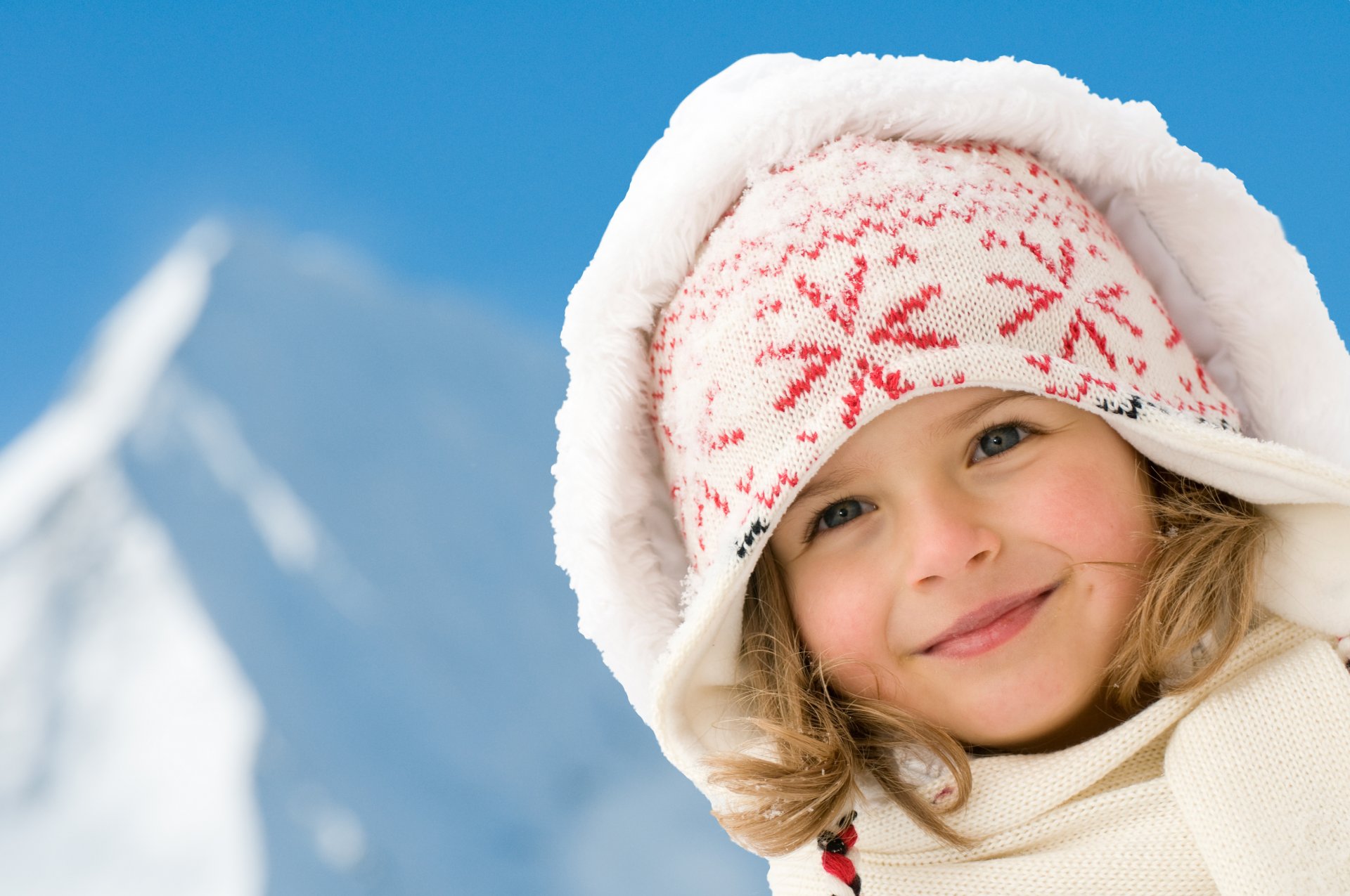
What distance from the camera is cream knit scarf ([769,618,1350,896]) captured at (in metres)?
0.70

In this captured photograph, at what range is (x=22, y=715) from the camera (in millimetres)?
1290

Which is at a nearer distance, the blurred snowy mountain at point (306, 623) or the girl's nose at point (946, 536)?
the girl's nose at point (946, 536)

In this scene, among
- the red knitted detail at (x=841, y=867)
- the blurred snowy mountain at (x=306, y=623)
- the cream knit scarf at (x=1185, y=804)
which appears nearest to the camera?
the cream knit scarf at (x=1185, y=804)

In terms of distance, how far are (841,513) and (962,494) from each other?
0.09 meters

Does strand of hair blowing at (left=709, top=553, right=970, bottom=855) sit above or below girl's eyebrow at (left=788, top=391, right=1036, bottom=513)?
below

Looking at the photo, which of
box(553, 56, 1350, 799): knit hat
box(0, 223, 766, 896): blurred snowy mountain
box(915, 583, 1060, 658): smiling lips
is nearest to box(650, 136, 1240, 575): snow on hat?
box(553, 56, 1350, 799): knit hat

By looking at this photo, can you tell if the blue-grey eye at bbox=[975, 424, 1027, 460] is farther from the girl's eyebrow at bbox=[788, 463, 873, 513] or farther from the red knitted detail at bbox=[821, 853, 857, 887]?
the red knitted detail at bbox=[821, 853, 857, 887]

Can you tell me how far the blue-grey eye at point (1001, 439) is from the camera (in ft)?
2.50

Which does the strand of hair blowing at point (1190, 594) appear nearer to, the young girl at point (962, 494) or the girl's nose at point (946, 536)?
the young girl at point (962, 494)

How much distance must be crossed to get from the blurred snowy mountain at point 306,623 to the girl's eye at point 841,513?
69 centimetres

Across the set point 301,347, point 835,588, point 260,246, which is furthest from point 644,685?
point 260,246

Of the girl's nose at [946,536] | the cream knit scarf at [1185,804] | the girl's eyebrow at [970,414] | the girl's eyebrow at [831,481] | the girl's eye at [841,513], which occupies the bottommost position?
the cream knit scarf at [1185,804]

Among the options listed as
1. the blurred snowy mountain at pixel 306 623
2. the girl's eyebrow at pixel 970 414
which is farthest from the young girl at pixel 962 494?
the blurred snowy mountain at pixel 306 623

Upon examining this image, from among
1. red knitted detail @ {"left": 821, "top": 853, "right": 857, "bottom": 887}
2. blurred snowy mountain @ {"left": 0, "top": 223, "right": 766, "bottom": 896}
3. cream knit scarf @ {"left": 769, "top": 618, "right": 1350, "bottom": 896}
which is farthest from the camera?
blurred snowy mountain @ {"left": 0, "top": 223, "right": 766, "bottom": 896}
